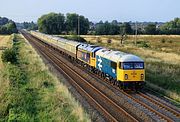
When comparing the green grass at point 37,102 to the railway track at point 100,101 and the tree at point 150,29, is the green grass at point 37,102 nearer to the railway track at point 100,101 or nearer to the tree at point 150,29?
the railway track at point 100,101

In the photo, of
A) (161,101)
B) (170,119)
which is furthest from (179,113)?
(161,101)

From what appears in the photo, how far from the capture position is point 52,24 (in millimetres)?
170375

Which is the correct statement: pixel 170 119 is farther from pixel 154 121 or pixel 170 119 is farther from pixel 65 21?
pixel 65 21

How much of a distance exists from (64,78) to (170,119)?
1589 centimetres

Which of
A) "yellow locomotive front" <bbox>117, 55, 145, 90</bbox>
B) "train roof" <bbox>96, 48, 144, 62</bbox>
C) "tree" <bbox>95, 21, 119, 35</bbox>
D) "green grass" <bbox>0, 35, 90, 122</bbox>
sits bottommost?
"tree" <bbox>95, 21, 119, 35</bbox>

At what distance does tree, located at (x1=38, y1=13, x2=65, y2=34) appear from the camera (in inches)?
6570

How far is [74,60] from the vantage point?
48250 mm

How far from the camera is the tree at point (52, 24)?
166875 millimetres

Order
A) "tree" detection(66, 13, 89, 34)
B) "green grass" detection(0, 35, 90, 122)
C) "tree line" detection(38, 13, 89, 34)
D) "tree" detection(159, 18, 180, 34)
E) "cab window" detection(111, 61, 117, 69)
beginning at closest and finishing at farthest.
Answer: "green grass" detection(0, 35, 90, 122) → "cab window" detection(111, 61, 117, 69) → "tree line" detection(38, 13, 89, 34) → "tree" detection(66, 13, 89, 34) → "tree" detection(159, 18, 180, 34)

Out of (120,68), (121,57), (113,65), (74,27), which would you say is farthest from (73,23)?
(120,68)

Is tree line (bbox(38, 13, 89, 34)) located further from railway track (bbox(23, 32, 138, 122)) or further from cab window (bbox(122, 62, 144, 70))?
cab window (bbox(122, 62, 144, 70))

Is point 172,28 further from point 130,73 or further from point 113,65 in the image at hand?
point 130,73

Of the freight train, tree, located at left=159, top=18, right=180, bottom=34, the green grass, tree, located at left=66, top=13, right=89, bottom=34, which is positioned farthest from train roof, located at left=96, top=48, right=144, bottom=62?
tree, located at left=159, top=18, right=180, bottom=34

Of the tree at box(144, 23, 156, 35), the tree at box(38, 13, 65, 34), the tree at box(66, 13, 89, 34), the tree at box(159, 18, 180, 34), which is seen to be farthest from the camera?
the tree at box(159, 18, 180, 34)
